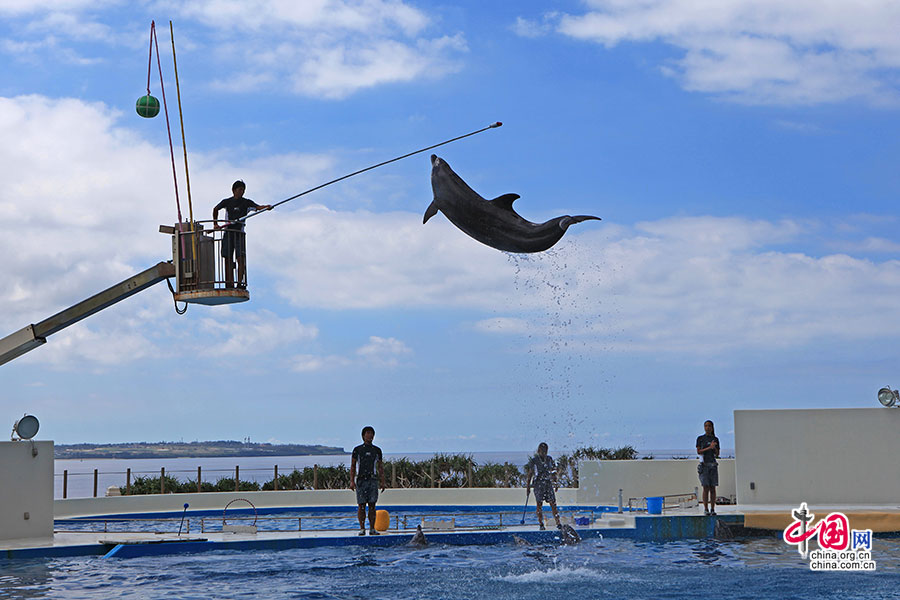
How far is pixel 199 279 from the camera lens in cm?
1305

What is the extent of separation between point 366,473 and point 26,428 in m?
4.96

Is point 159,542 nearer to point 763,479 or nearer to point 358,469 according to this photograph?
point 358,469

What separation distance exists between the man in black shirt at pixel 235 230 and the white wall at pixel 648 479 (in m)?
8.87

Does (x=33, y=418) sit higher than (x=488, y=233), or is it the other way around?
(x=488, y=233)

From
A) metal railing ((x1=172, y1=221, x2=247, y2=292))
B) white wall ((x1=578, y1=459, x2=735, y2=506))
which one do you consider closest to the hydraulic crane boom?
metal railing ((x1=172, y1=221, x2=247, y2=292))

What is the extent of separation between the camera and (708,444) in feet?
50.2

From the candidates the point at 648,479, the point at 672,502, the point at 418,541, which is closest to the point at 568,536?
the point at 418,541

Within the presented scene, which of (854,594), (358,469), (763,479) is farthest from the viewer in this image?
(763,479)

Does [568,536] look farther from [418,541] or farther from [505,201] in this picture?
[505,201]

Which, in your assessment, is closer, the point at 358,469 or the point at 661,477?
the point at 358,469

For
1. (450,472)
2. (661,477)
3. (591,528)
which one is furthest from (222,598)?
(450,472)

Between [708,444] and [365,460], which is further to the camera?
[708,444]

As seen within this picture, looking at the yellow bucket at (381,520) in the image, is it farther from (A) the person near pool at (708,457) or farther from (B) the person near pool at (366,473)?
(A) the person near pool at (708,457)

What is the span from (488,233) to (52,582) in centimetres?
657
